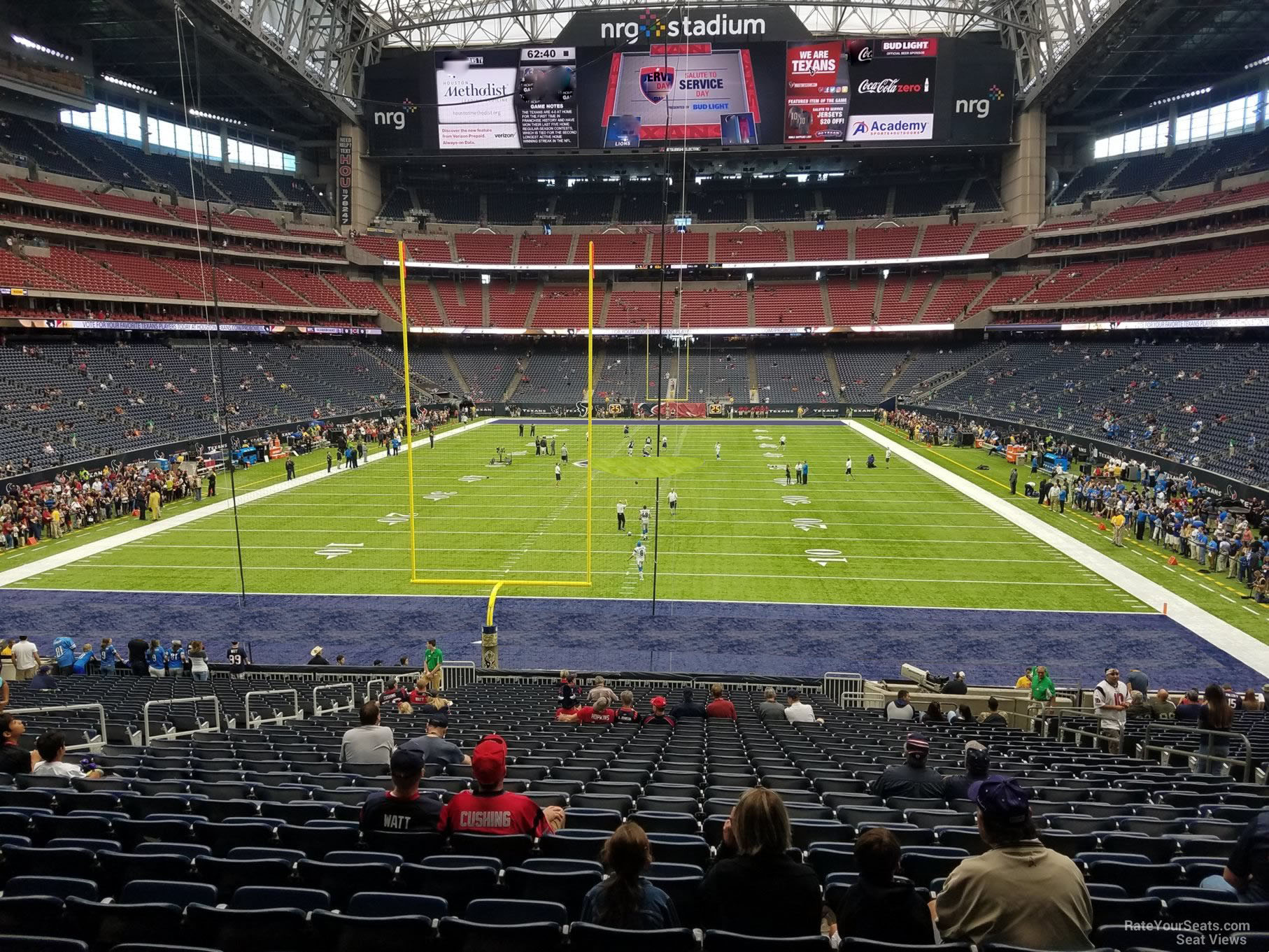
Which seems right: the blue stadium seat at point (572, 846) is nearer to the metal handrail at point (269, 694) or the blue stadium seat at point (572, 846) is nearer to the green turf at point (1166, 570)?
the metal handrail at point (269, 694)

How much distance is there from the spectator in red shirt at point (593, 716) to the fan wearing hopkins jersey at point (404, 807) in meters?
6.45

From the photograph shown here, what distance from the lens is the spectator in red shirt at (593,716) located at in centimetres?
1112

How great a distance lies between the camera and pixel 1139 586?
21.8 meters

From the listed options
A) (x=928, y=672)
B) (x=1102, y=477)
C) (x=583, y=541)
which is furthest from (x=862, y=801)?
(x=1102, y=477)

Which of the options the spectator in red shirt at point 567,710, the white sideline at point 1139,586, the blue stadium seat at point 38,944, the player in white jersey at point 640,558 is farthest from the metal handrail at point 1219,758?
the player in white jersey at point 640,558

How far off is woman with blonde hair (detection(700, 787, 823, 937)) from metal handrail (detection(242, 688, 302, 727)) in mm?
10104

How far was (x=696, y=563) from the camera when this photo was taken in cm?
2438

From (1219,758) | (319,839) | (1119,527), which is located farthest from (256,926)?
(1119,527)

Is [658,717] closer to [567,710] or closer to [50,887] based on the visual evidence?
[567,710]

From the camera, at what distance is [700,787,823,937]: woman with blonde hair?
3.44m

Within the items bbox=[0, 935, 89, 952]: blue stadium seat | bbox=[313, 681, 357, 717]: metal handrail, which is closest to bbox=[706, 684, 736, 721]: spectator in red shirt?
bbox=[313, 681, 357, 717]: metal handrail

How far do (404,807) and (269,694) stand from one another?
1065 cm

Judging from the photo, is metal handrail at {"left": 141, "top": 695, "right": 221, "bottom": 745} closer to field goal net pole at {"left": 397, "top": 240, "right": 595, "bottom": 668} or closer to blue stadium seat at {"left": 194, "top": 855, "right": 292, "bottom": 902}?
field goal net pole at {"left": 397, "top": 240, "right": 595, "bottom": 668}

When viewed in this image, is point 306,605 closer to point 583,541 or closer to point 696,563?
point 583,541
